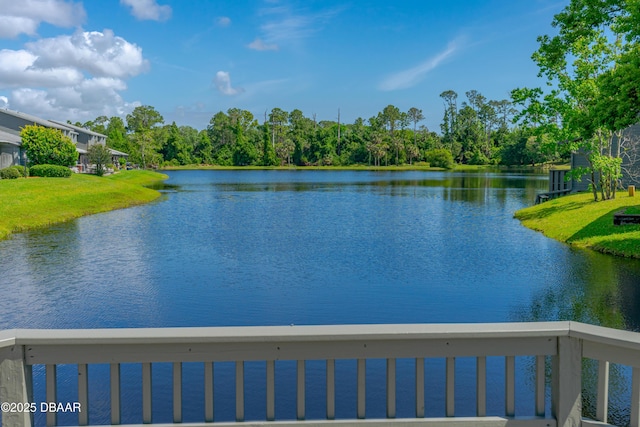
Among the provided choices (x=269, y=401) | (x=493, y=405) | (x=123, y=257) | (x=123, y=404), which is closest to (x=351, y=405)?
(x=493, y=405)

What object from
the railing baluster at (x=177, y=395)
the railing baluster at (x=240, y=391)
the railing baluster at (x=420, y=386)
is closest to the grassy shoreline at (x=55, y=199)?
the railing baluster at (x=177, y=395)

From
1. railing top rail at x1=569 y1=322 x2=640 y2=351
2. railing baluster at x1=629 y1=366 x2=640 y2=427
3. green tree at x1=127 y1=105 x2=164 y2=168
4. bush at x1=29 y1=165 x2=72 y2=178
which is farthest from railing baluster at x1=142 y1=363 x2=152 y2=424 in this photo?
green tree at x1=127 y1=105 x2=164 y2=168

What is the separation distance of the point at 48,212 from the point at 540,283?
29065 millimetres

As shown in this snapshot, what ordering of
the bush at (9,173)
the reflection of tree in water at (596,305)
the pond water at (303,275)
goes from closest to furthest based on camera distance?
the reflection of tree in water at (596,305) → the pond water at (303,275) → the bush at (9,173)

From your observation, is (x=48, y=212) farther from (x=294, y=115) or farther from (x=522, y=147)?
(x=294, y=115)

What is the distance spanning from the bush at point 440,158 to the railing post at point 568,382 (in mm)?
124948

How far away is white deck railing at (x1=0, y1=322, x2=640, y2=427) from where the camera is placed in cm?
356

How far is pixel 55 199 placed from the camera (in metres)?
38.4

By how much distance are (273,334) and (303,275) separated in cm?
1446

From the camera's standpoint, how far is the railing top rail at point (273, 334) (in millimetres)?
3557

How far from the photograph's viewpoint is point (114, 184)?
2112 inches

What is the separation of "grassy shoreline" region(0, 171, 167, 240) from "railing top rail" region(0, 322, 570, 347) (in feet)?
86.2

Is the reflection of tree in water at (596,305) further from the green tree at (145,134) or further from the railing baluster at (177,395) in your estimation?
the green tree at (145,134)

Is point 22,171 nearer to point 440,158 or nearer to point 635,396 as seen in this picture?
point 635,396
